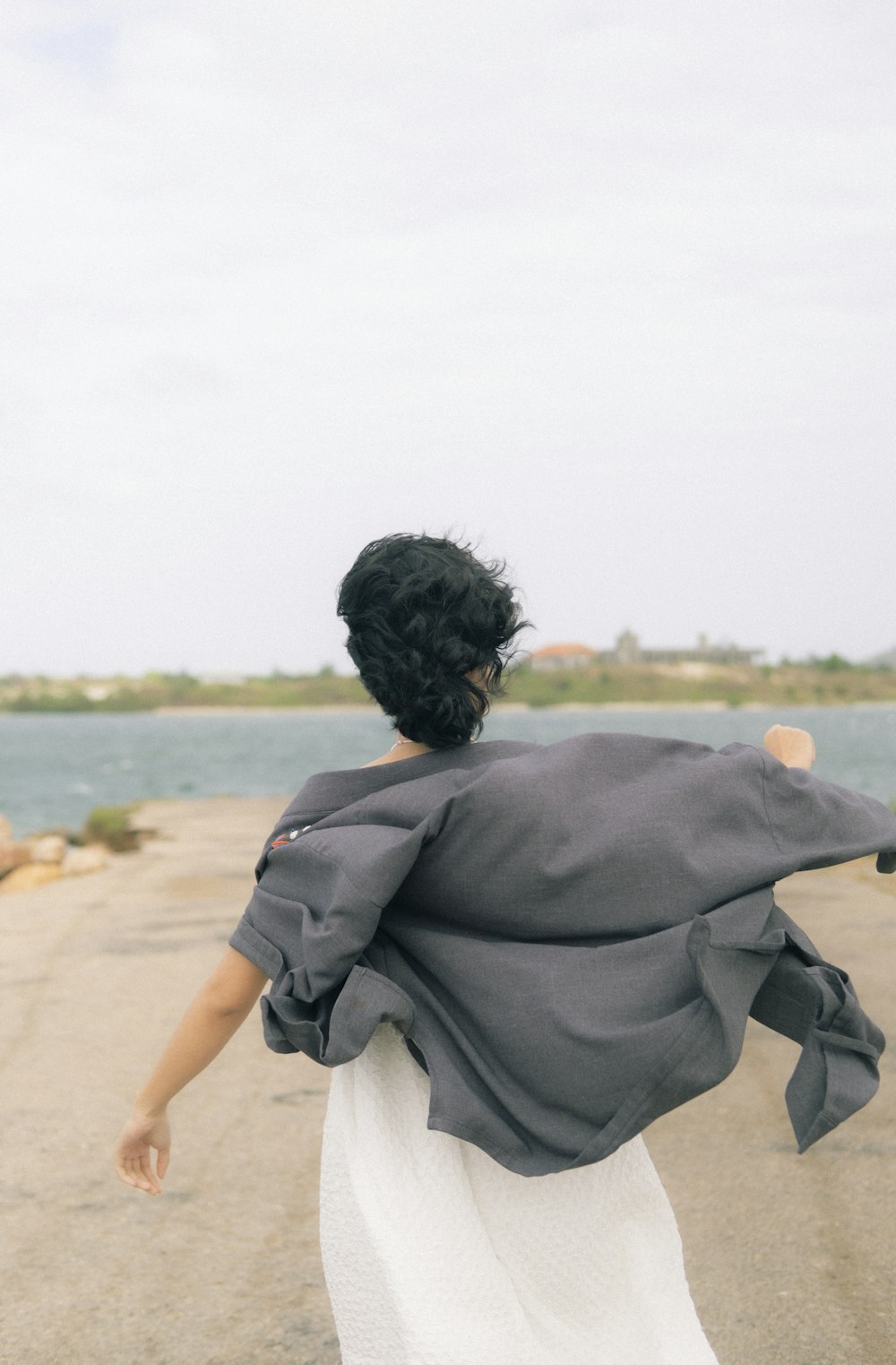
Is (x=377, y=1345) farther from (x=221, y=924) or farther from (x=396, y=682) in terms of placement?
(x=221, y=924)

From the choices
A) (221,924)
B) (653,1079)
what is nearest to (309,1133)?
(653,1079)

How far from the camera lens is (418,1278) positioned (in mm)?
1895

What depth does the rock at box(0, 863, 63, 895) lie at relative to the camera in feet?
37.9

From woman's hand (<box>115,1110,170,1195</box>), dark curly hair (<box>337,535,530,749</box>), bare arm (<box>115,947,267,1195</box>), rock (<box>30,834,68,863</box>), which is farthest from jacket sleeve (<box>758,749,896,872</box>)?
rock (<box>30,834,68,863</box>)

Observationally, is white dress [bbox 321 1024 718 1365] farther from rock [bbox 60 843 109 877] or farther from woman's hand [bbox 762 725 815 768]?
rock [bbox 60 843 109 877]

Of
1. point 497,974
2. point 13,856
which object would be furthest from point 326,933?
point 13,856

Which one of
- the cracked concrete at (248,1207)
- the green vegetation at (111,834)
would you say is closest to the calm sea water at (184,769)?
the green vegetation at (111,834)

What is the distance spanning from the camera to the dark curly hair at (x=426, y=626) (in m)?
1.91

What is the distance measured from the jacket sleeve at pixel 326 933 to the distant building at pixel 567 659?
412 feet

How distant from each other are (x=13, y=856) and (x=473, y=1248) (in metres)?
11.4

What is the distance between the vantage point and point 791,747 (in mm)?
2141

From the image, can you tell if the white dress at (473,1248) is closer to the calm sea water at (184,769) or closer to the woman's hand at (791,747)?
the woman's hand at (791,747)

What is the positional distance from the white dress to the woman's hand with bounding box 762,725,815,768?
2.22 ft

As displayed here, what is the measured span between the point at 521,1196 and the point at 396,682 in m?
0.82
